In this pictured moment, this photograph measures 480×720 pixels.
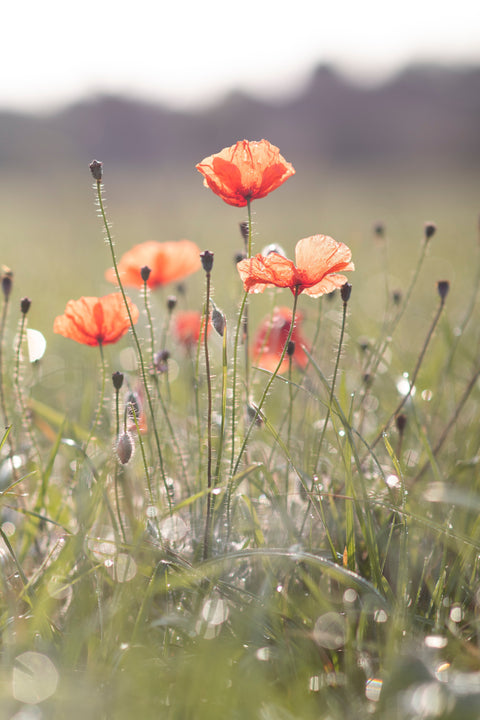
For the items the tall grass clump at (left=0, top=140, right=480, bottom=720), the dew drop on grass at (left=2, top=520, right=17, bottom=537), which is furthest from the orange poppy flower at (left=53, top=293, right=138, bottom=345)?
the dew drop on grass at (left=2, top=520, right=17, bottom=537)

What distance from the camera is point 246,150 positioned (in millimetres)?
1311

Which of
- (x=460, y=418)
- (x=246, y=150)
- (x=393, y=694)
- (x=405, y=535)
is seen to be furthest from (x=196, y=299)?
(x=393, y=694)

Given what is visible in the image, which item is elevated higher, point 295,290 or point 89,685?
point 295,290

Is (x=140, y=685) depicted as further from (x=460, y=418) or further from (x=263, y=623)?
(x=460, y=418)

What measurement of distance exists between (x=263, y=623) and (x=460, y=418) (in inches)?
50.0

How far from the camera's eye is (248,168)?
1.31 metres

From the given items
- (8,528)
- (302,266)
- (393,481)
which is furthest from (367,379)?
(8,528)

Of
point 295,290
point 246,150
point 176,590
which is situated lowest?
point 176,590

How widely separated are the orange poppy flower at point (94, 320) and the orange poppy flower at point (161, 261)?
0.40m

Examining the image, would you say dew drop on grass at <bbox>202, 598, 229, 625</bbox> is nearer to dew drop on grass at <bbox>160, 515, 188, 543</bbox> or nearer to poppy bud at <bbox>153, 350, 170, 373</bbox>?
dew drop on grass at <bbox>160, 515, 188, 543</bbox>

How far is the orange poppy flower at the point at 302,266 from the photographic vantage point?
1230mm

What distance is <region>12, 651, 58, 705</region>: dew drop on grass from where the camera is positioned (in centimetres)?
89

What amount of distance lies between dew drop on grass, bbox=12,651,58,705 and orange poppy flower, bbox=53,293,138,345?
73 cm

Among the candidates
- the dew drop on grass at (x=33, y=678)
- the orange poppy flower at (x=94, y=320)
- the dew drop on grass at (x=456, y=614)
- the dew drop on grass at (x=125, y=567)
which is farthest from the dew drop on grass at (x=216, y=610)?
the orange poppy flower at (x=94, y=320)
